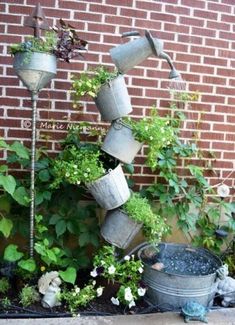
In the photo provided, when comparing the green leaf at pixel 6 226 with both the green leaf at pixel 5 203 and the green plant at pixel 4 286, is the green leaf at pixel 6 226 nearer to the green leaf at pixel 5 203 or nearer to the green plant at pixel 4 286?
the green leaf at pixel 5 203

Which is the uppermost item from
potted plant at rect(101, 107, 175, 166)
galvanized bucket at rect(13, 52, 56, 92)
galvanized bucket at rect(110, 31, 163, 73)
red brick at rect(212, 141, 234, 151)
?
galvanized bucket at rect(110, 31, 163, 73)

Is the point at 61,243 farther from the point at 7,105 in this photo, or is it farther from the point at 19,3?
the point at 19,3

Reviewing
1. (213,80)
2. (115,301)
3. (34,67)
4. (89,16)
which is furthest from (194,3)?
(115,301)

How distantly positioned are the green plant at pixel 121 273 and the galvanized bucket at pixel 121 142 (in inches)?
26.2

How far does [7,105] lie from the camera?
2.97m

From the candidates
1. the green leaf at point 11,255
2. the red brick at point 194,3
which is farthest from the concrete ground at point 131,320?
the red brick at point 194,3

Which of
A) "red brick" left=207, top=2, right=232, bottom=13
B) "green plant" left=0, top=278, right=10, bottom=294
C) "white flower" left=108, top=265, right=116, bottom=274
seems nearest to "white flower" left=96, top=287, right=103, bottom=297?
"white flower" left=108, top=265, right=116, bottom=274

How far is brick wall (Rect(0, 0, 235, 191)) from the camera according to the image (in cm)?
298

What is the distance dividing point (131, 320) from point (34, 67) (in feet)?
5.73

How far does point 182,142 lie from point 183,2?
117 cm

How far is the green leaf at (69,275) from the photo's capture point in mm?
2549

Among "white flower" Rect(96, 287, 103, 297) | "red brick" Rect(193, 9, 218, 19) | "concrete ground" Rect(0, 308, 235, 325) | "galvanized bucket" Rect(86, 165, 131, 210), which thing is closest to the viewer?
"concrete ground" Rect(0, 308, 235, 325)

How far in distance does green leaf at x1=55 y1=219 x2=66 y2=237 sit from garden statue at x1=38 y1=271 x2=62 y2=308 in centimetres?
27

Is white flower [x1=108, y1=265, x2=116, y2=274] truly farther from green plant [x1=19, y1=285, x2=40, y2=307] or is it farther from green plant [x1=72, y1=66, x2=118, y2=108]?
green plant [x1=72, y1=66, x2=118, y2=108]
